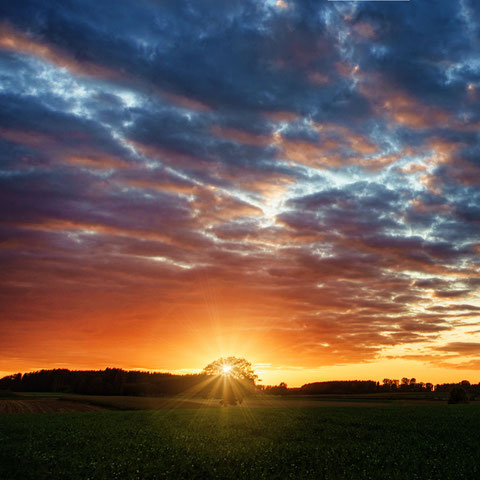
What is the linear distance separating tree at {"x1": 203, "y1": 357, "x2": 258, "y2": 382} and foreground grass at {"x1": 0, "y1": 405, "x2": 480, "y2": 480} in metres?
97.1

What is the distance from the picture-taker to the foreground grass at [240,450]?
2506cm

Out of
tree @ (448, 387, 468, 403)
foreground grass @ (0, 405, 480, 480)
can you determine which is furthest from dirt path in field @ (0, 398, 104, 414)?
tree @ (448, 387, 468, 403)

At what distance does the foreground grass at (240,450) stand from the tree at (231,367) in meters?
97.1

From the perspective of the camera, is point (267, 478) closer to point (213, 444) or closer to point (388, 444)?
point (213, 444)

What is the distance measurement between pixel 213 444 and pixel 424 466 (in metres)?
15.5

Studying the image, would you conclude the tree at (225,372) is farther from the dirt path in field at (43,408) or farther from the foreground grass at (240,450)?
the foreground grass at (240,450)

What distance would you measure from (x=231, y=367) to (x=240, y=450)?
381 feet

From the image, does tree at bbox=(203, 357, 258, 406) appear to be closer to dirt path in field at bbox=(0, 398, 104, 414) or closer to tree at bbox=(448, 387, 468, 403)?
dirt path in field at bbox=(0, 398, 104, 414)

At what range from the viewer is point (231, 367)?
144 metres

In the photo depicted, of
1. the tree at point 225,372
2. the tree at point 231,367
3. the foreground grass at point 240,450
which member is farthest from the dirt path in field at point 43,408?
the tree at point 231,367

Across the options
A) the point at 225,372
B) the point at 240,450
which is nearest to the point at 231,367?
the point at 225,372

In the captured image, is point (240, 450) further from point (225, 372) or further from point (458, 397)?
point (225, 372)

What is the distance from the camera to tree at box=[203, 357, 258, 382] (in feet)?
472

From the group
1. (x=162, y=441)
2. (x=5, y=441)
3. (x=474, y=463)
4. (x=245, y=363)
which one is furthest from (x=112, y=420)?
(x=245, y=363)
